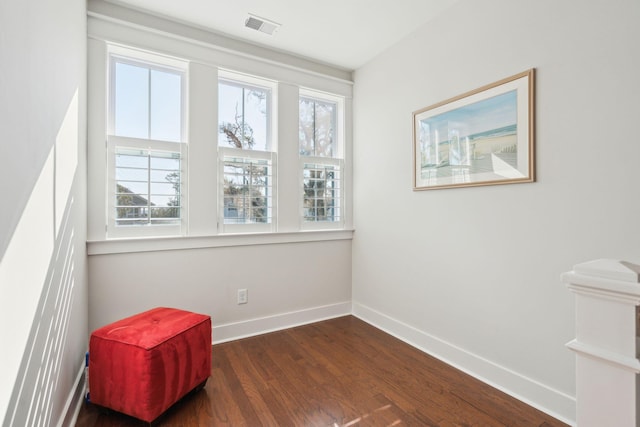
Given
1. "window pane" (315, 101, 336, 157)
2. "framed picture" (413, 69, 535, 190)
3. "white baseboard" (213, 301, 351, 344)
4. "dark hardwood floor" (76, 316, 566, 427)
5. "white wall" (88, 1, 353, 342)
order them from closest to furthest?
"dark hardwood floor" (76, 316, 566, 427), "framed picture" (413, 69, 535, 190), "white wall" (88, 1, 353, 342), "white baseboard" (213, 301, 351, 344), "window pane" (315, 101, 336, 157)

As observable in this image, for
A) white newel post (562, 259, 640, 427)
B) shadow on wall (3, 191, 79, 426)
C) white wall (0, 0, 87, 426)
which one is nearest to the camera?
white newel post (562, 259, 640, 427)

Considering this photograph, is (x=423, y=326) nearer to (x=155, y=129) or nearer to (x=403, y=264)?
(x=403, y=264)

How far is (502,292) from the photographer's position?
196cm

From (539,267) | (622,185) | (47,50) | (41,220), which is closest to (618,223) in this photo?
(622,185)

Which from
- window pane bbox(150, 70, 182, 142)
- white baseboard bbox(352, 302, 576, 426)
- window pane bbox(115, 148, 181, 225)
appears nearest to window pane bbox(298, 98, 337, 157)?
window pane bbox(150, 70, 182, 142)

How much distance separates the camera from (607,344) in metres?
0.62

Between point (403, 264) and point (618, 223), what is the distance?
1.46 metres

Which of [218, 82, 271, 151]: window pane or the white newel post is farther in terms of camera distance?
[218, 82, 271, 151]: window pane

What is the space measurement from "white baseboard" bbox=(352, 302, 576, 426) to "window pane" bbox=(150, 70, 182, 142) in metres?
2.42

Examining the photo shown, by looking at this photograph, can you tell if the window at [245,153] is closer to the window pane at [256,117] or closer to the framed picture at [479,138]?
the window pane at [256,117]

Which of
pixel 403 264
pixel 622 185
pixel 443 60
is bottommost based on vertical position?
pixel 403 264

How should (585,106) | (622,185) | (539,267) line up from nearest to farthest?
(622,185) → (585,106) → (539,267)

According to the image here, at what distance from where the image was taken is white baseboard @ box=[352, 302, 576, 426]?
5.52 ft

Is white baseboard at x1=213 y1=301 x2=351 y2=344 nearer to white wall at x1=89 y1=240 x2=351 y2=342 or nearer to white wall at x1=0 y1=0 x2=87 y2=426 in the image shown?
white wall at x1=89 y1=240 x2=351 y2=342
